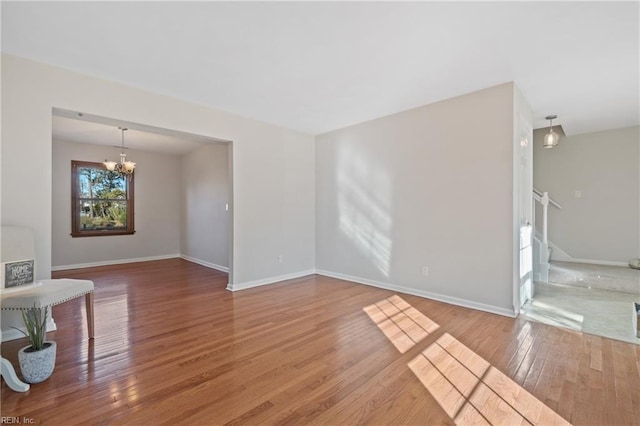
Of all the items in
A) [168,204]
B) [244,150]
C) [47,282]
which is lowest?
[47,282]

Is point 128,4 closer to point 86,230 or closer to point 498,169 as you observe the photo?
point 498,169

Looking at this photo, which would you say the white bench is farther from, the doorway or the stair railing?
the stair railing

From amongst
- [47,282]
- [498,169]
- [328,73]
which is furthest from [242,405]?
[498,169]

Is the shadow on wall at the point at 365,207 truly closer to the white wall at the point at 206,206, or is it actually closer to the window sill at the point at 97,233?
the white wall at the point at 206,206

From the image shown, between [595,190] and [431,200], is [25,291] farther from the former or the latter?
[595,190]

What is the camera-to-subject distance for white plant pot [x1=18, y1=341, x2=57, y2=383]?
1.88 m

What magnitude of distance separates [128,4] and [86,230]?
5.80 meters

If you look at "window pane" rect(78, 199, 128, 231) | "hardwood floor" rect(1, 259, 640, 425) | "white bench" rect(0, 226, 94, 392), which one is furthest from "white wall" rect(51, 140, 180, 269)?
"white bench" rect(0, 226, 94, 392)

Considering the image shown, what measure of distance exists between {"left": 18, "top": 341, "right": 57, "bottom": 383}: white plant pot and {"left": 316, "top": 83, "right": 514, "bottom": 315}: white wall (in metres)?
3.66

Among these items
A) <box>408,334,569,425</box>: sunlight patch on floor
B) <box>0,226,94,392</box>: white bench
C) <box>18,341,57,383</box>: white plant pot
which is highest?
<box>0,226,94,392</box>: white bench

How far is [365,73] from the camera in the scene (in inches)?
116

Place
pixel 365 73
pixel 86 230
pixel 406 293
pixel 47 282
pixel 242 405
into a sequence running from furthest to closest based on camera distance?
1. pixel 86 230
2. pixel 406 293
3. pixel 365 73
4. pixel 47 282
5. pixel 242 405

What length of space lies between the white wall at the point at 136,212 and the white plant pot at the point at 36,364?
16.5 ft

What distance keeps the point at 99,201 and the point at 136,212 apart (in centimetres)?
73
